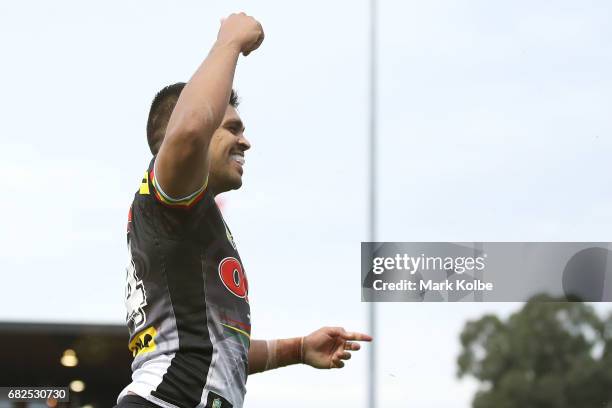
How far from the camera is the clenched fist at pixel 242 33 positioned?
88.3 inches

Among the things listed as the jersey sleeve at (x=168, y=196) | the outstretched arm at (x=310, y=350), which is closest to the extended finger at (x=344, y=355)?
the outstretched arm at (x=310, y=350)

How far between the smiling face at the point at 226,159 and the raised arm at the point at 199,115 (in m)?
0.38

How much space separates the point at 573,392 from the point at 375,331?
790cm

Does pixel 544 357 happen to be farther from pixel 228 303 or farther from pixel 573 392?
pixel 228 303

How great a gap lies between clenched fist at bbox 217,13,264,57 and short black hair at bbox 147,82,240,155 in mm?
645

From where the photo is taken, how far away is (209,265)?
2.39m

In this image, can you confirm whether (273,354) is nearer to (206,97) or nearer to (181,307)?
(181,307)

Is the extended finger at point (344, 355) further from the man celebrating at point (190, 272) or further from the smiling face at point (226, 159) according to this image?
the smiling face at point (226, 159)

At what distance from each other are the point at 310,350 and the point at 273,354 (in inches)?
5.4

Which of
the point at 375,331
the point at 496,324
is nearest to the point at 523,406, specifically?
the point at 496,324

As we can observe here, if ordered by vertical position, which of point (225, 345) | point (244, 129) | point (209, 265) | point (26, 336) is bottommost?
point (26, 336)

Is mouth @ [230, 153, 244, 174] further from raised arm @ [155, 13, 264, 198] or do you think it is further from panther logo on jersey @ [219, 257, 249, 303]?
raised arm @ [155, 13, 264, 198]

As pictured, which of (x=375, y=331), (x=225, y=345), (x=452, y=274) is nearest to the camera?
(x=225, y=345)

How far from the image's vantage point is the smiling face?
2.62 meters
